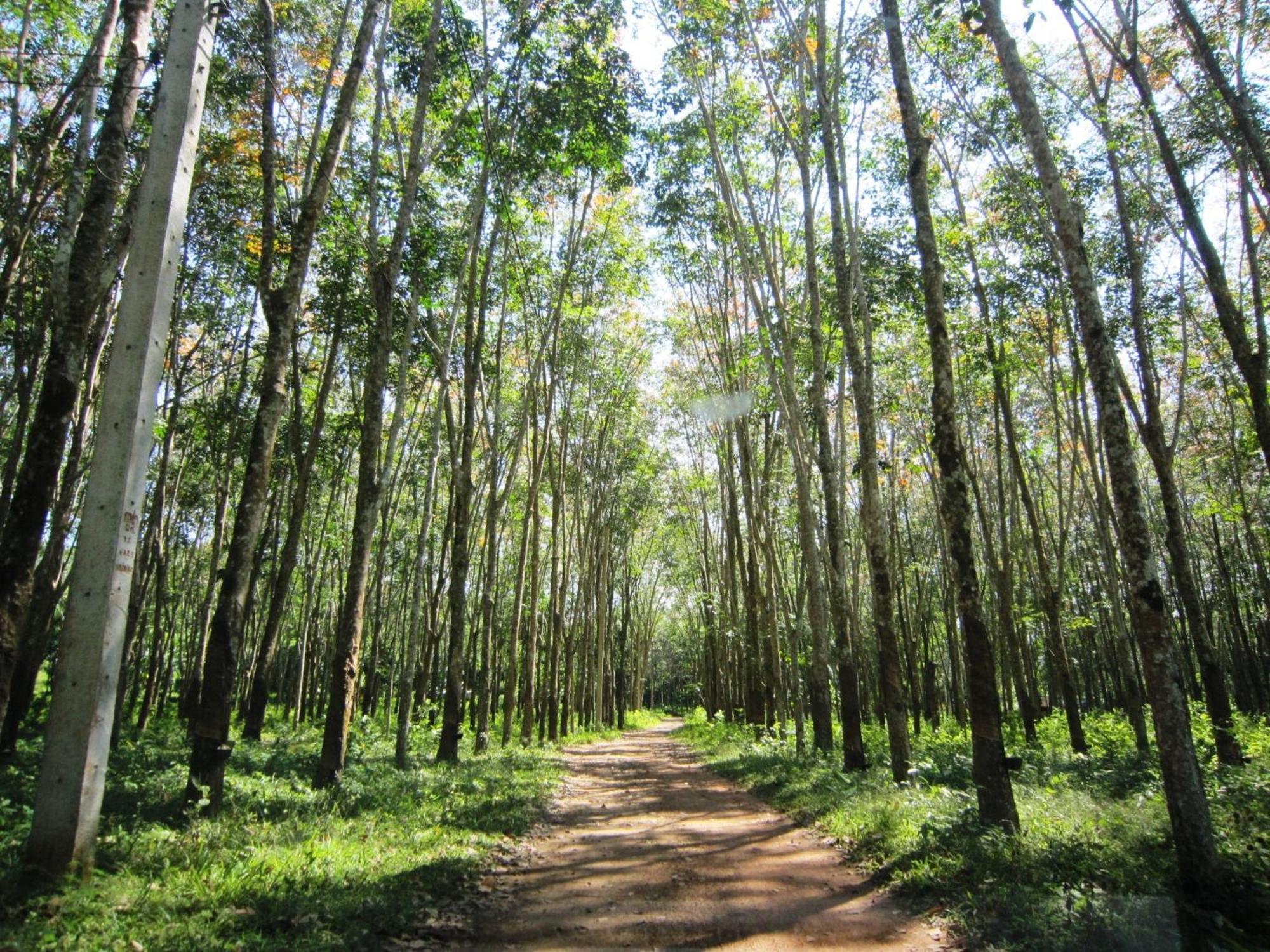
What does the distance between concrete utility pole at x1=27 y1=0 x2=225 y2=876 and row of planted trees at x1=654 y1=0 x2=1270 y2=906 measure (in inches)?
267

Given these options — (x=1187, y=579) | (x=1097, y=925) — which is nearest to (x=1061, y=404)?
(x=1187, y=579)

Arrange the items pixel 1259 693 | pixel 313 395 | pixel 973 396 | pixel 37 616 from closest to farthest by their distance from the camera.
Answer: pixel 37 616 < pixel 313 395 < pixel 973 396 < pixel 1259 693

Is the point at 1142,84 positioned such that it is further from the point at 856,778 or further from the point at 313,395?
the point at 313,395

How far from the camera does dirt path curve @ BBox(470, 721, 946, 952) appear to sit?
4.65 m

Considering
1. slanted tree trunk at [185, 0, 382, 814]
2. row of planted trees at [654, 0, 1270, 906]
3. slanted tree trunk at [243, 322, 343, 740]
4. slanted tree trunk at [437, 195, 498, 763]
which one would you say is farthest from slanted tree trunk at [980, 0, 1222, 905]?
slanted tree trunk at [243, 322, 343, 740]

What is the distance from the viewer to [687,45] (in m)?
13.0

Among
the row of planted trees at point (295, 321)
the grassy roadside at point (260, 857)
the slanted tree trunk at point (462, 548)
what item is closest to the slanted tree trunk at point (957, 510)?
the grassy roadside at point (260, 857)

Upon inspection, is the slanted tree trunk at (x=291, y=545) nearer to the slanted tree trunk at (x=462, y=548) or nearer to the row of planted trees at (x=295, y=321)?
the row of planted trees at (x=295, y=321)

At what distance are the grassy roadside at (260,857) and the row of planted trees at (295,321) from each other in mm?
467

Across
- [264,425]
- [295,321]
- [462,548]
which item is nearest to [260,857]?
[264,425]

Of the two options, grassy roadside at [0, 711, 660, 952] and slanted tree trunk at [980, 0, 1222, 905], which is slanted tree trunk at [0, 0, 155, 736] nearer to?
grassy roadside at [0, 711, 660, 952]

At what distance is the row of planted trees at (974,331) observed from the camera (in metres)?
6.69

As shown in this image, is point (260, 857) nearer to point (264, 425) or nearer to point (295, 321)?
point (264, 425)

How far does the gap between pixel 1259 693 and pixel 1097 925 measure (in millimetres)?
29597
